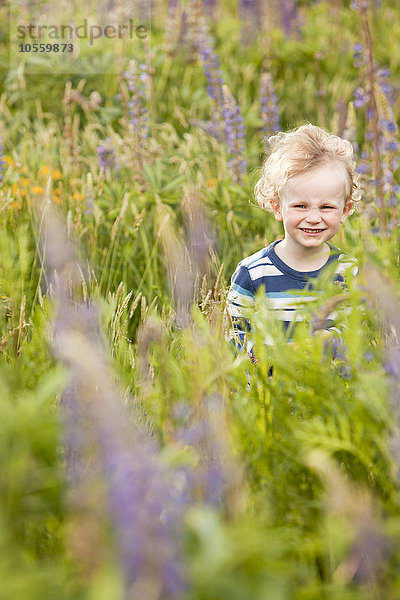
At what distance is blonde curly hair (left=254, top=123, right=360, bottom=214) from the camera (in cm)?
212

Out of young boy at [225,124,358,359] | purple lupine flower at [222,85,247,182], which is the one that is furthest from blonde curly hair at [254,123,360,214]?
purple lupine flower at [222,85,247,182]

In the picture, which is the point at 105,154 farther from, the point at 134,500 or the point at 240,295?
the point at 134,500

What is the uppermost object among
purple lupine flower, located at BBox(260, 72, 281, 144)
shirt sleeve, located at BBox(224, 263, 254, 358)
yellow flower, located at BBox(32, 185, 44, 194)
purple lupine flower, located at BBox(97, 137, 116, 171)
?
purple lupine flower, located at BBox(260, 72, 281, 144)

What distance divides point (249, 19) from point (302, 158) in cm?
447

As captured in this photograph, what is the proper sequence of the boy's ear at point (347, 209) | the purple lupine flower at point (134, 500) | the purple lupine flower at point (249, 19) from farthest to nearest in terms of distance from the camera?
the purple lupine flower at point (249, 19) < the boy's ear at point (347, 209) < the purple lupine flower at point (134, 500)

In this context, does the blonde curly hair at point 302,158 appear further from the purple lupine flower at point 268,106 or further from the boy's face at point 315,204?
the purple lupine flower at point 268,106

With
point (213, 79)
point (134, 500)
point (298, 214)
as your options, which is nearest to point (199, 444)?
point (134, 500)

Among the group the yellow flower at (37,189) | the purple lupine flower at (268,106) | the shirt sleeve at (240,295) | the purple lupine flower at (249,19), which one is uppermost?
the purple lupine flower at (249,19)

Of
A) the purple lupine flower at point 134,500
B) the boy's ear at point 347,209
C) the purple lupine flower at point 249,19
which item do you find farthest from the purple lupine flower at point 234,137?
the purple lupine flower at point 249,19

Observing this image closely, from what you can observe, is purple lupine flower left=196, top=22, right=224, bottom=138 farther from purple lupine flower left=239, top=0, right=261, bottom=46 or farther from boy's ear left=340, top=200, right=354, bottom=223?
purple lupine flower left=239, top=0, right=261, bottom=46

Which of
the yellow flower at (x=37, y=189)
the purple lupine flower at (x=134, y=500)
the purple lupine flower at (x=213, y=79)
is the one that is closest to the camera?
the purple lupine flower at (x=134, y=500)

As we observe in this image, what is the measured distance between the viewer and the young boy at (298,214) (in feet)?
6.84

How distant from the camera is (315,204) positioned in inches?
82.0

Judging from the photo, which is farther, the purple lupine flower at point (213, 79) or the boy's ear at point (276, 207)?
the purple lupine flower at point (213, 79)
